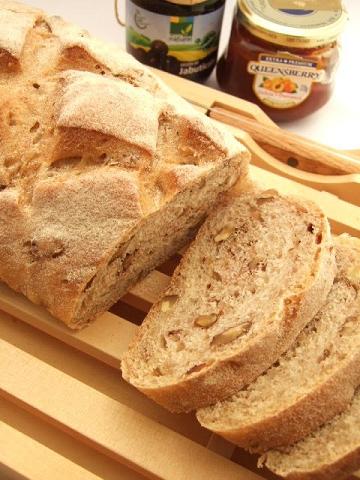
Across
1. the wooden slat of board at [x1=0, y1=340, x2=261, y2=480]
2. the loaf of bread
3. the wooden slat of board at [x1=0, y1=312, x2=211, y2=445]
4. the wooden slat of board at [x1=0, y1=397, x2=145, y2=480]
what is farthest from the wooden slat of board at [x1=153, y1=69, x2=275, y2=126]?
the wooden slat of board at [x1=0, y1=397, x2=145, y2=480]

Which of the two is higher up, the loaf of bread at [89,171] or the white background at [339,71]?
the loaf of bread at [89,171]

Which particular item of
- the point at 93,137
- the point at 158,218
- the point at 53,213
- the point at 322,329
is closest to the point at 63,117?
the point at 93,137

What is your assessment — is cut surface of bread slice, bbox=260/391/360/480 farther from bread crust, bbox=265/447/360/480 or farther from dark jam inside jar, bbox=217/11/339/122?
dark jam inside jar, bbox=217/11/339/122

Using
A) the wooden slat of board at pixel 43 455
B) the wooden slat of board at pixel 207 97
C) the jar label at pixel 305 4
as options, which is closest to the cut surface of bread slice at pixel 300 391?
the wooden slat of board at pixel 43 455

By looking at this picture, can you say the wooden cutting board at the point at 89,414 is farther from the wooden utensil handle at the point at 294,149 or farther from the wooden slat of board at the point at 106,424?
the wooden utensil handle at the point at 294,149

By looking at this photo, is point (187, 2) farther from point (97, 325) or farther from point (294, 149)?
point (97, 325)

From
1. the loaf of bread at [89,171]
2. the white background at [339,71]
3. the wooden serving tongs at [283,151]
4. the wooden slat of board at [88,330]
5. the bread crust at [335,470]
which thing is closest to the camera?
the bread crust at [335,470]

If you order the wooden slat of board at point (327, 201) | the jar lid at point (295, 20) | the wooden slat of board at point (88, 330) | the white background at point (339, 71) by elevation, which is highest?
the jar lid at point (295, 20)
